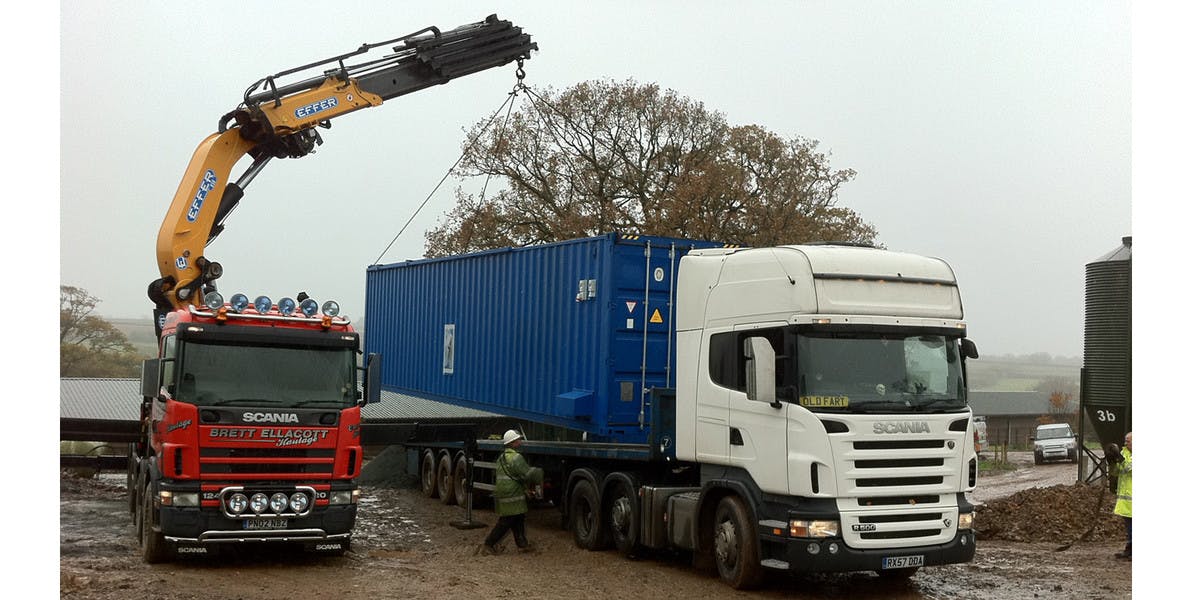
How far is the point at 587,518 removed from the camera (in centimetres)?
1247

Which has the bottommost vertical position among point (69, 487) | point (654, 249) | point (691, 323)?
point (69, 487)

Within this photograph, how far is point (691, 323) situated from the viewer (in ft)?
35.4

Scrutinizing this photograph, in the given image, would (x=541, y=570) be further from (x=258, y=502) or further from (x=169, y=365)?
(x=169, y=365)

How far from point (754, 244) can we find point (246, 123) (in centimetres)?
1601

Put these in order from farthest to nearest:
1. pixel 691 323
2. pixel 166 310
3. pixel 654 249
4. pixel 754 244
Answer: pixel 754 244 → pixel 166 310 → pixel 654 249 → pixel 691 323

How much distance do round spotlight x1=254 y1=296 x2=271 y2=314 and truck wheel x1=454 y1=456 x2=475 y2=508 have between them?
216 inches

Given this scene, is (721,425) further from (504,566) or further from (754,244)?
(754,244)

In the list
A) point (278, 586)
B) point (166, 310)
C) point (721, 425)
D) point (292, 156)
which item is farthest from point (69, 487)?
point (721, 425)

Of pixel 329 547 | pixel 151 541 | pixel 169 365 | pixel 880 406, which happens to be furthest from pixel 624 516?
pixel 169 365

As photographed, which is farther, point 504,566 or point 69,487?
point 69,487

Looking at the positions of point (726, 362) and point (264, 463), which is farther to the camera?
point (264, 463)

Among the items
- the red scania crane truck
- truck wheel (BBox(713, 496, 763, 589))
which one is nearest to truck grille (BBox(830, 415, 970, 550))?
→ truck wheel (BBox(713, 496, 763, 589))

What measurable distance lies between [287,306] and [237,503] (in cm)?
214

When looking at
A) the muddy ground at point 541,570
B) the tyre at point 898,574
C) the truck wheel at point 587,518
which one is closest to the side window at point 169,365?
the muddy ground at point 541,570
